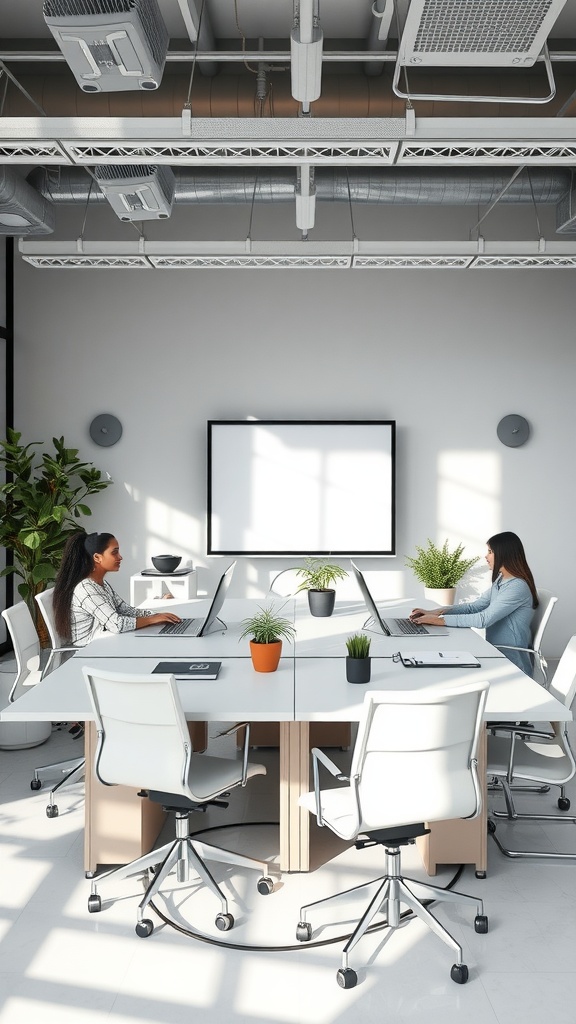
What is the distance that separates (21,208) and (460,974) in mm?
4803

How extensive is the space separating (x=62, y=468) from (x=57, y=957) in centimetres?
467

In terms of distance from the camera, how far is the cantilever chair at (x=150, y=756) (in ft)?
8.88

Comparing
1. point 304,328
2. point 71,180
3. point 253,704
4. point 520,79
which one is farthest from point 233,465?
point 253,704

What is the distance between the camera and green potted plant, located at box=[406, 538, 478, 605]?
698 cm

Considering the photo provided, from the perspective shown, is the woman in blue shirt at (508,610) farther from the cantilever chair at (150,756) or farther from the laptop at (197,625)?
the cantilever chair at (150,756)

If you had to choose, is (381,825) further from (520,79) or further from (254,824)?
(520,79)

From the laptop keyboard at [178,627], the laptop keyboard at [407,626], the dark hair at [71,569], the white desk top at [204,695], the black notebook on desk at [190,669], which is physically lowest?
the white desk top at [204,695]

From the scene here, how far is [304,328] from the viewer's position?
728 centimetres

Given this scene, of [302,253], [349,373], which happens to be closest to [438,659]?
[302,253]

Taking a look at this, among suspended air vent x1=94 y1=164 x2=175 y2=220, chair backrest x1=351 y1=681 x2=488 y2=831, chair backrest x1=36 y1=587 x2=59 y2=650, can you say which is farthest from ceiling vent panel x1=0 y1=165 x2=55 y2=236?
chair backrest x1=351 y1=681 x2=488 y2=831

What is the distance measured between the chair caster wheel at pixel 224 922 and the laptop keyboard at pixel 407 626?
1.69 m

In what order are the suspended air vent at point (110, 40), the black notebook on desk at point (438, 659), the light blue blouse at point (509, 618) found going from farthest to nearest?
the light blue blouse at point (509, 618) → the black notebook on desk at point (438, 659) → the suspended air vent at point (110, 40)

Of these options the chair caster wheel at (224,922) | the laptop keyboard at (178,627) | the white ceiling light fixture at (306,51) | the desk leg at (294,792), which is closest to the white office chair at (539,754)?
the desk leg at (294,792)

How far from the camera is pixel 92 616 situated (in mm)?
4250
